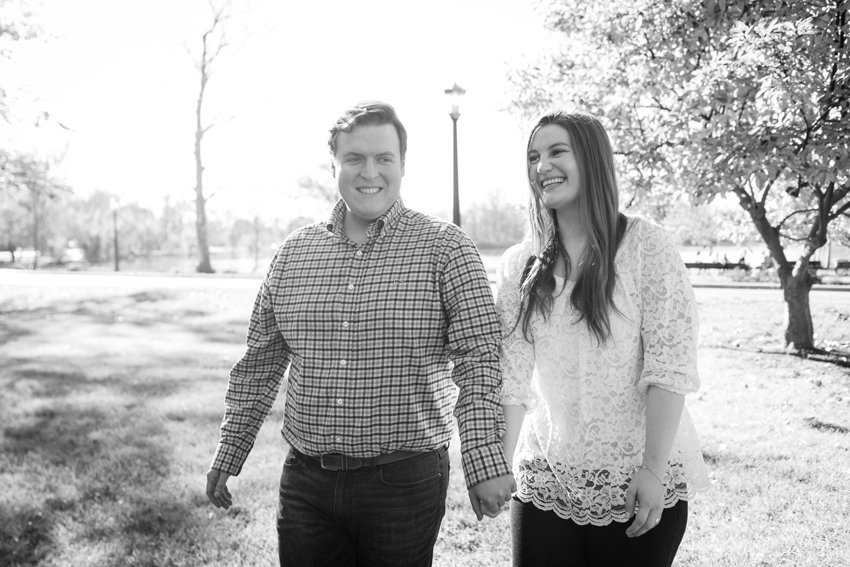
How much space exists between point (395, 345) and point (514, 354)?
1.36 feet

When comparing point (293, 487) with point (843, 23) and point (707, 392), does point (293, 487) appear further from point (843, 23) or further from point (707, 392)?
point (843, 23)

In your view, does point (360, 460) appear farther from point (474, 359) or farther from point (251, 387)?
point (251, 387)

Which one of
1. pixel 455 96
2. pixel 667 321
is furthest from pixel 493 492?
pixel 455 96

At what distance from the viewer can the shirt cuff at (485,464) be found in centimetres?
206

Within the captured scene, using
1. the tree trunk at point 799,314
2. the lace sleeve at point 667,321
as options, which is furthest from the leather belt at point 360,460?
the tree trunk at point 799,314

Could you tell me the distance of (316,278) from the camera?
2.47 metres

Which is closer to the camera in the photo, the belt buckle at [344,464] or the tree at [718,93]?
the belt buckle at [344,464]

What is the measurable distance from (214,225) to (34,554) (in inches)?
2775

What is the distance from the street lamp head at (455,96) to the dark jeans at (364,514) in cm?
1072

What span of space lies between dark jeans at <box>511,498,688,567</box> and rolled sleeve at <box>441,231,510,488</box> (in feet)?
0.97

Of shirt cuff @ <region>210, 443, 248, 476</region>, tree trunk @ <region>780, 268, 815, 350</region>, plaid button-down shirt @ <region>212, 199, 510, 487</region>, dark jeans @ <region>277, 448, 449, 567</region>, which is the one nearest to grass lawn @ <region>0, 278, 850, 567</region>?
tree trunk @ <region>780, 268, 815, 350</region>

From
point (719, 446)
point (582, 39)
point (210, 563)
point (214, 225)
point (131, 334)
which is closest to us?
point (210, 563)

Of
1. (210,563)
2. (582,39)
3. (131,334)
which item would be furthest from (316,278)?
(131,334)

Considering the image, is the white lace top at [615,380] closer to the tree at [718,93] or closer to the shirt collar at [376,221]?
the shirt collar at [376,221]
